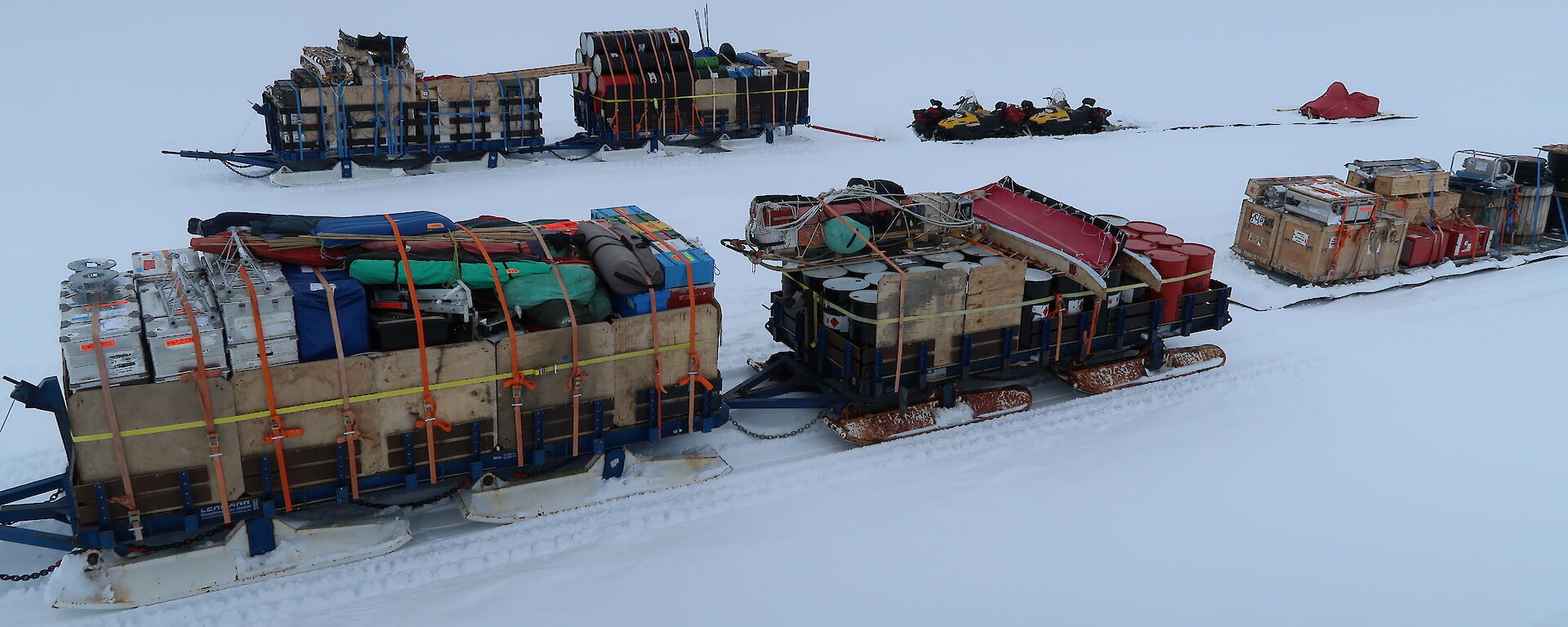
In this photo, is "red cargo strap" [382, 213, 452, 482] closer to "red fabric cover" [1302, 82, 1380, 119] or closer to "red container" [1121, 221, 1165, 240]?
"red container" [1121, 221, 1165, 240]

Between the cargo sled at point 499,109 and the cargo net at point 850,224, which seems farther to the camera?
the cargo sled at point 499,109

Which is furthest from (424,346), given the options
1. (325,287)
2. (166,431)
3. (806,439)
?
(806,439)

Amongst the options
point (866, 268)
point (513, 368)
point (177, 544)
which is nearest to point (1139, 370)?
point (866, 268)

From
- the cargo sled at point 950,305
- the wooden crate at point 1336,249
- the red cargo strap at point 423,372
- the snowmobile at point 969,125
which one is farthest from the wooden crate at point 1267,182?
the red cargo strap at point 423,372

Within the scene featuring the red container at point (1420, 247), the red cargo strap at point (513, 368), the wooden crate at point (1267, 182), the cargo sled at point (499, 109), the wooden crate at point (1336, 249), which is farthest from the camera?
the cargo sled at point (499, 109)

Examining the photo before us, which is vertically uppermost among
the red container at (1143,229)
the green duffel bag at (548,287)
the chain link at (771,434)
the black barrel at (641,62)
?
the black barrel at (641,62)

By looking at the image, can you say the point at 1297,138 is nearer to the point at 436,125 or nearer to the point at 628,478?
the point at 436,125

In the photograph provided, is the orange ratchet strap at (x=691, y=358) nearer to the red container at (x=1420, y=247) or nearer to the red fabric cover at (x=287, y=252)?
the red fabric cover at (x=287, y=252)
